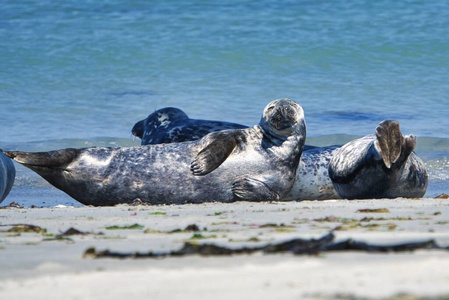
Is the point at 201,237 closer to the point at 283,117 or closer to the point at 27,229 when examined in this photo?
the point at 27,229

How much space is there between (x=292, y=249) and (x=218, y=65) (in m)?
17.5

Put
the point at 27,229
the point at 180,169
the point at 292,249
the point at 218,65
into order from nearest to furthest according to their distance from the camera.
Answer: the point at 292,249
the point at 27,229
the point at 180,169
the point at 218,65

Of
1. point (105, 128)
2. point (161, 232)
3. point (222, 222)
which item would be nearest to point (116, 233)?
point (161, 232)

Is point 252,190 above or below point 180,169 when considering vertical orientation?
below

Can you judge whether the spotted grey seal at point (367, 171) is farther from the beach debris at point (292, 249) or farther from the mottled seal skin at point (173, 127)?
the beach debris at point (292, 249)

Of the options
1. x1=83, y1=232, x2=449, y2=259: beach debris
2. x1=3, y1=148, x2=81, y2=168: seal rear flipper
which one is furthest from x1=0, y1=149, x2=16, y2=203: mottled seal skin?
x1=83, y1=232, x2=449, y2=259: beach debris

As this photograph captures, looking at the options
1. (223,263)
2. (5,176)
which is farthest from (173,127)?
(223,263)

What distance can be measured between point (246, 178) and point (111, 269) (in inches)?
176

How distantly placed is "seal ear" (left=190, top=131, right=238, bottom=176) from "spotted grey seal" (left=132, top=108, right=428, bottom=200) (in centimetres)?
81

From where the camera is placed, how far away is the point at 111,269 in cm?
280

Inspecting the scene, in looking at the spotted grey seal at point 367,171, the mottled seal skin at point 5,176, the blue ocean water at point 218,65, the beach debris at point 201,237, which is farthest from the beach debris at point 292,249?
the blue ocean water at point 218,65

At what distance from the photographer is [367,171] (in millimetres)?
6988

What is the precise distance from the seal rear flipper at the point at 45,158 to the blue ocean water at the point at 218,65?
5.99 meters

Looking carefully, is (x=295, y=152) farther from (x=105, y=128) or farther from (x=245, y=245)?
(x=105, y=128)
